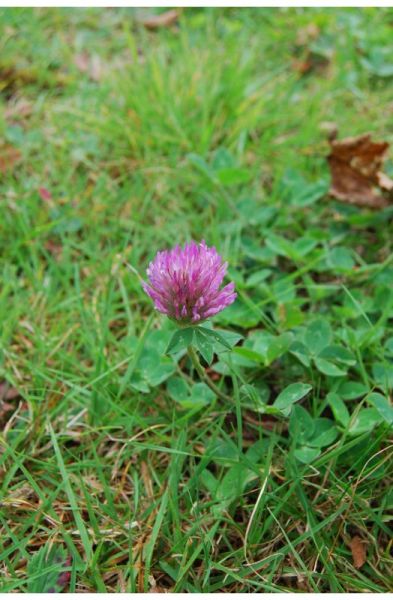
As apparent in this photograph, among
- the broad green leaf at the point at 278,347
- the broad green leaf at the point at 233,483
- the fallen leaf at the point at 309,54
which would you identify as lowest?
the broad green leaf at the point at 233,483

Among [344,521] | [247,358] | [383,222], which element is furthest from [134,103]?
[344,521]

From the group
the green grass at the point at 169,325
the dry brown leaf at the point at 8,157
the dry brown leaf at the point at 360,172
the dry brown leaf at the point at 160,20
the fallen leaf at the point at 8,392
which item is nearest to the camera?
the green grass at the point at 169,325

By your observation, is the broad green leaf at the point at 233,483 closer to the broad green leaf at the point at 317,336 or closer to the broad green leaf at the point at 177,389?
the broad green leaf at the point at 177,389

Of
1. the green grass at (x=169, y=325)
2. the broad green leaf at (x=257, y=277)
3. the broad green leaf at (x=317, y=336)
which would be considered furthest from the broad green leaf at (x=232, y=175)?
the broad green leaf at (x=317, y=336)

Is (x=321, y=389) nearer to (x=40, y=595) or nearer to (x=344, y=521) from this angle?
(x=344, y=521)

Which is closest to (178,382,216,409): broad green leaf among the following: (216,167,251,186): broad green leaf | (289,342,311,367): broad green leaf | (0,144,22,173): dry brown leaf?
(289,342,311,367): broad green leaf

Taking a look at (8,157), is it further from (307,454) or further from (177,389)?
(307,454)
